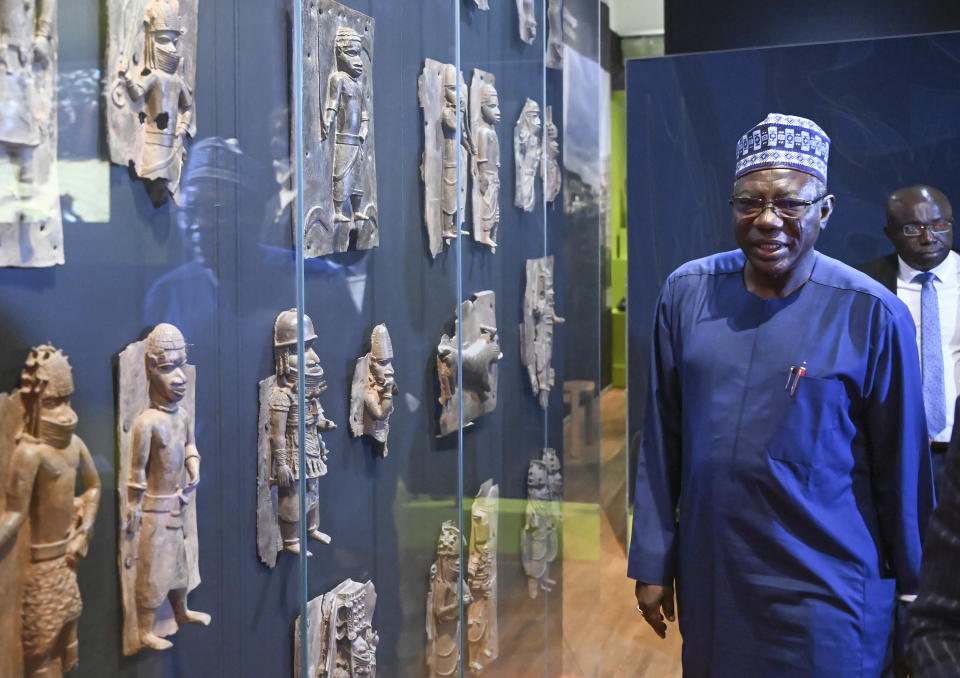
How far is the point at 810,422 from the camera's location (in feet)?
7.18

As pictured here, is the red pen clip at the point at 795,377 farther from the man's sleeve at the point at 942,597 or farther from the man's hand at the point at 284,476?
the man's sleeve at the point at 942,597

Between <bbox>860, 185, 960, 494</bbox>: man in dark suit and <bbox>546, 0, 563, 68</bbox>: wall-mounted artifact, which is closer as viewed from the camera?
<bbox>546, 0, 563, 68</bbox>: wall-mounted artifact

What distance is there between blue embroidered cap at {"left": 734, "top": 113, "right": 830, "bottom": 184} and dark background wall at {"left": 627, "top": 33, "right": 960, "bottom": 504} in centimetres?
256

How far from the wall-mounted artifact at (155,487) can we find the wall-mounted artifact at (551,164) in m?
2.02

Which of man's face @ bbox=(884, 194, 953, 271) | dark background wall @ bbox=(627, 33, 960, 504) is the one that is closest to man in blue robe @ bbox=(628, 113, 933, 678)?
man's face @ bbox=(884, 194, 953, 271)

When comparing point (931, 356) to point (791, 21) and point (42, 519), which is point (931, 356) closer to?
point (791, 21)

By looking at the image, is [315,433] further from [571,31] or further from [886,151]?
[886,151]

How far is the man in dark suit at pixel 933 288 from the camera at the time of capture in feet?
13.6

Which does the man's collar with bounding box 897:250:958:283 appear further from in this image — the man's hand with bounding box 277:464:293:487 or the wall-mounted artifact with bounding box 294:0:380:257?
the man's hand with bounding box 277:464:293:487

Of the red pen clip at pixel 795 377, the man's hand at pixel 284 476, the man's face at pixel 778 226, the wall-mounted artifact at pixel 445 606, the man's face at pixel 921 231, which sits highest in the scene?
the man's face at pixel 921 231

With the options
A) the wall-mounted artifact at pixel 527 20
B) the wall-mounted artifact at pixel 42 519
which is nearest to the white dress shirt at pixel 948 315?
the wall-mounted artifact at pixel 527 20

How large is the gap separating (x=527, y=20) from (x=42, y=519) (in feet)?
7.58

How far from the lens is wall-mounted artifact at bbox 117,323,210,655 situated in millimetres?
1699

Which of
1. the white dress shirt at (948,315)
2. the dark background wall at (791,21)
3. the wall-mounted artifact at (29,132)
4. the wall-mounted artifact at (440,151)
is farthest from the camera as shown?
the dark background wall at (791,21)
